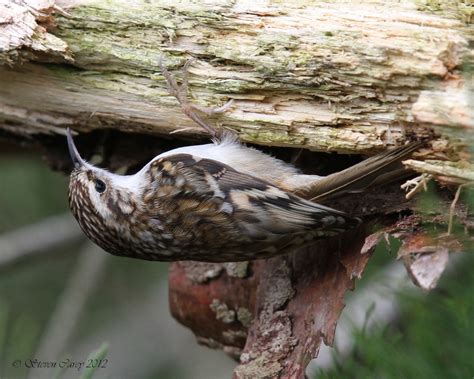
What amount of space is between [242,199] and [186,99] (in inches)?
13.6

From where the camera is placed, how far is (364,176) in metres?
2.49

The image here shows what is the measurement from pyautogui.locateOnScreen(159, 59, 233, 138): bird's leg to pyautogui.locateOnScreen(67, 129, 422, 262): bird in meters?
0.10

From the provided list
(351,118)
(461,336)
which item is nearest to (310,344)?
(351,118)

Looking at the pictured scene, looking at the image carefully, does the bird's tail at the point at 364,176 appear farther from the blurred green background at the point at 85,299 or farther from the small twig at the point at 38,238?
the small twig at the point at 38,238

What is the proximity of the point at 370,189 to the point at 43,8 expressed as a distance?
1.13 meters

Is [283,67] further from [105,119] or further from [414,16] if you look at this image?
[105,119]

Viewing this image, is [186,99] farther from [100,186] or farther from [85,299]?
[85,299]

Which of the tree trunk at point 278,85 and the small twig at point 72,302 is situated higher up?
the tree trunk at point 278,85

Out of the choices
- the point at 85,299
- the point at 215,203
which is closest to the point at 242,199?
the point at 215,203

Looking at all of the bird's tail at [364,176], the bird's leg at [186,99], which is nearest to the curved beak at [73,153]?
the bird's leg at [186,99]

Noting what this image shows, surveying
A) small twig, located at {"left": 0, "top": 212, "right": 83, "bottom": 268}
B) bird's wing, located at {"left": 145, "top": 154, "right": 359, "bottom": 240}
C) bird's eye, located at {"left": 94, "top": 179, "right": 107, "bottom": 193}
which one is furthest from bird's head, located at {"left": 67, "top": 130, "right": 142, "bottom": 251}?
small twig, located at {"left": 0, "top": 212, "right": 83, "bottom": 268}

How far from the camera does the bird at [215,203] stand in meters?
2.55

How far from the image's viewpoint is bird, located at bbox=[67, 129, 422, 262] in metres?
2.55

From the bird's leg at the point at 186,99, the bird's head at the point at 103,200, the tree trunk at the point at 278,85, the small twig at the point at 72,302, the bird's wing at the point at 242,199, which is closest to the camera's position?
the tree trunk at the point at 278,85
